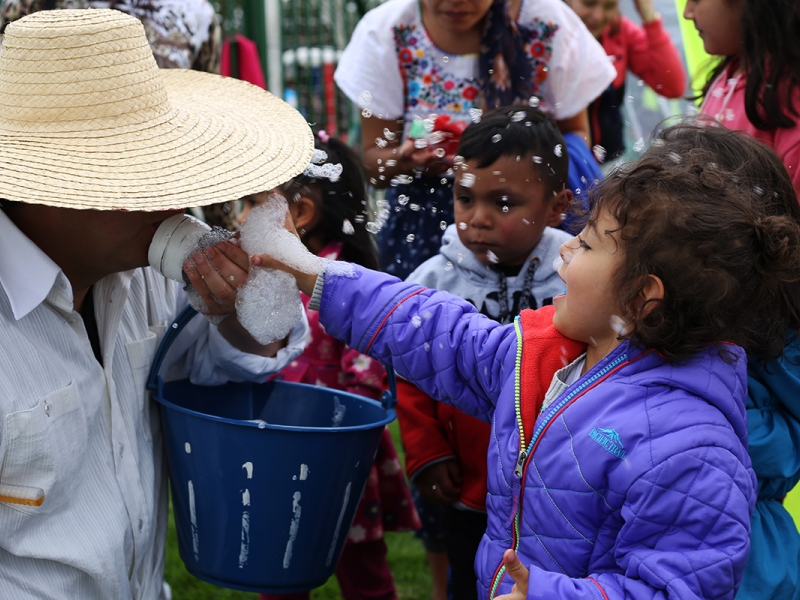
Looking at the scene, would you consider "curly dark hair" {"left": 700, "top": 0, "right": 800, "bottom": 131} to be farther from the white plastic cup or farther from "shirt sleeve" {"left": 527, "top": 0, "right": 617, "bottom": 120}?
the white plastic cup

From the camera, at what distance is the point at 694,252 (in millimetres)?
1668

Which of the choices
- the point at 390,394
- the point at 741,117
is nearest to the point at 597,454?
the point at 390,394

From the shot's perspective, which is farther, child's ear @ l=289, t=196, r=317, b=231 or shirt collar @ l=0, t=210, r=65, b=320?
child's ear @ l=289, t=196, r=317, b=231

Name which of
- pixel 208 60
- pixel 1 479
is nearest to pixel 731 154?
pixel 1 479

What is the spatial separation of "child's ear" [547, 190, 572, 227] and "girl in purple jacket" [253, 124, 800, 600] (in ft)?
2.38

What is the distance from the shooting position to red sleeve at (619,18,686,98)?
4879 millimetres

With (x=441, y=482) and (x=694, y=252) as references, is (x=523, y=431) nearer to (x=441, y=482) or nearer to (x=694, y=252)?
(x=694, y=252)

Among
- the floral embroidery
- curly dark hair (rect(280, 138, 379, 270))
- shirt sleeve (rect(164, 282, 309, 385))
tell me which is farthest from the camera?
the floral embroidery

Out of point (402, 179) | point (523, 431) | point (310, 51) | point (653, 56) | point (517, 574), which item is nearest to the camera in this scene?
point (517, 574)

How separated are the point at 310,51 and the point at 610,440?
7.12m

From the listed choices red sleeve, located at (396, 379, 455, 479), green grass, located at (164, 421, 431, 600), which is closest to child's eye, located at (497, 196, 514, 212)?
red sleeve, located at (396, 379, 455, 479)

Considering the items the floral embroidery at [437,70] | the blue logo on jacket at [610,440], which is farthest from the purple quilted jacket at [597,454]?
Answer: the floral embroidery at [437,70]

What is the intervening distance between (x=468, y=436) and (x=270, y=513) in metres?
0.69

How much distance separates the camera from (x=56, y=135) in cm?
179
